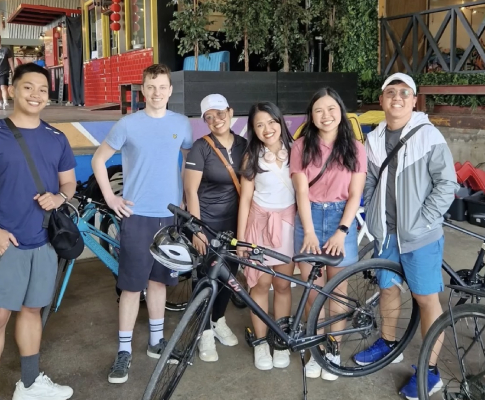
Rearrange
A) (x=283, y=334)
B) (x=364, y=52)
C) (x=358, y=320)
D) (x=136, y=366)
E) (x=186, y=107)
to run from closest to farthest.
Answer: (x=283, y=334), (x=358, y=320), (x=136, y=366), (x=186, y=107), (x=364, y=52)

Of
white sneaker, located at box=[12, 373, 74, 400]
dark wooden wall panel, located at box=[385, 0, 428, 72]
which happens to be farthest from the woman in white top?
dark wooden wall panel, located at box=[385, 0, 428, 72]

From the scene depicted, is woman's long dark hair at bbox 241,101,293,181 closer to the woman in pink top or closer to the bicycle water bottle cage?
the woman in pink top

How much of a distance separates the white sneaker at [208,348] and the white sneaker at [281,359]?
37 centimetres

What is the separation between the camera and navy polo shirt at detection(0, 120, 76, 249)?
229 cm

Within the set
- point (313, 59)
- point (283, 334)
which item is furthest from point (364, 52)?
point (283, 334)

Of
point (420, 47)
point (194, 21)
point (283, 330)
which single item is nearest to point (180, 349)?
point (283, 330)

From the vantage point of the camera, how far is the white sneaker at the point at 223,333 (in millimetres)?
3264

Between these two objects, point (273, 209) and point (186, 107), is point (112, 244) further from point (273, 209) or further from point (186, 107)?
point (186, 107)

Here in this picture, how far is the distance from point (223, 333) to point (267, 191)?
109cm

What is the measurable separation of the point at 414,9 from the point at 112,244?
24.7ft

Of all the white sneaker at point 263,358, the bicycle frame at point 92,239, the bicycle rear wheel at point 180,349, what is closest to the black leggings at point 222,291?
the white sneaker at point 263,358

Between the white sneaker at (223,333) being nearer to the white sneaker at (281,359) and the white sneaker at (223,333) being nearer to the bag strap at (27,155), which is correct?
the white sneaker at (281,359)

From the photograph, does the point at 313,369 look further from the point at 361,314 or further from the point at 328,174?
the point at 328,174

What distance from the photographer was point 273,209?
279cm
